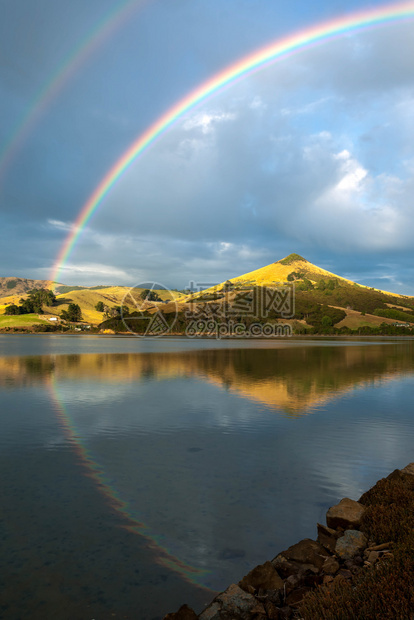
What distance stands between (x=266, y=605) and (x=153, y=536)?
3936 millimetres

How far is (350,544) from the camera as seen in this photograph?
9.17 meters

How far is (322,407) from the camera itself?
27078mm

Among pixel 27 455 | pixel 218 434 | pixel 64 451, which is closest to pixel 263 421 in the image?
pixel 218 434

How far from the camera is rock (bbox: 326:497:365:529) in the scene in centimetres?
1021

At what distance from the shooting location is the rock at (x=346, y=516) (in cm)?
1021

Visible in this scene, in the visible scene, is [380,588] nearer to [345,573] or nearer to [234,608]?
[345,573]

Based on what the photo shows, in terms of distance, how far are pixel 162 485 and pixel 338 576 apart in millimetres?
7144

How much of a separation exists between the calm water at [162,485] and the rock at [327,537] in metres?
0.49

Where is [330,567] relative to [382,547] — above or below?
below

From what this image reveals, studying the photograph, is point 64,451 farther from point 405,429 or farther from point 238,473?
point 405,429

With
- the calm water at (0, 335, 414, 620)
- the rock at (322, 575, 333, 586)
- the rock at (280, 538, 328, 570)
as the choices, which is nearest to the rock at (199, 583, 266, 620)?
the calm water at (0, 335, 414, 620)

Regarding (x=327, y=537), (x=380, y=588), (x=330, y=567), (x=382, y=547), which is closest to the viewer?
(x=380, y=588)

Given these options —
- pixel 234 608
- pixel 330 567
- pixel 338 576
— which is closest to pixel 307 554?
pixel 330 567

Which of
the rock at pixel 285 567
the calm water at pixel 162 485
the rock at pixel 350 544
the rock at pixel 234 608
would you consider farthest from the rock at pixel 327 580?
the calm water at pixel 162 485
